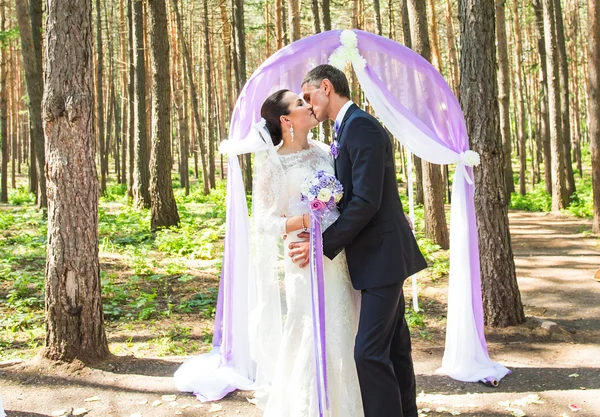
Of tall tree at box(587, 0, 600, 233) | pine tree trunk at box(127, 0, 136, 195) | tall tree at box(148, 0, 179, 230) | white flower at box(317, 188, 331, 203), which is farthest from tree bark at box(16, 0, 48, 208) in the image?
tall tree at box(587, 0, 600, 233)

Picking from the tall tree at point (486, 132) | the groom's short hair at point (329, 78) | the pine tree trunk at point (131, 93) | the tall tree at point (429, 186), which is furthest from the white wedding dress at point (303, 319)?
the pine tree trunk at point (131, 93)

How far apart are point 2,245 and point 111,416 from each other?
29.4 feet

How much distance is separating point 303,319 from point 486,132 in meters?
3.53

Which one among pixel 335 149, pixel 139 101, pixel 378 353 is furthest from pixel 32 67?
pixel 378 353

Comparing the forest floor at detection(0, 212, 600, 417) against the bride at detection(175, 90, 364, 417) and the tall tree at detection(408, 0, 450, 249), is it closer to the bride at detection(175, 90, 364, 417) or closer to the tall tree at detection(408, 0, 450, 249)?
the bride at detection(175, 90, 364, 417)

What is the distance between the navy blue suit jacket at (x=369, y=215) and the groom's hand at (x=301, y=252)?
0.55ft

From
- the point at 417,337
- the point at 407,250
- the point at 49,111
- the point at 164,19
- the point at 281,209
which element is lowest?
the point at 417,337

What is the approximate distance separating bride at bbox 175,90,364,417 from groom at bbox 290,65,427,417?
0.14m

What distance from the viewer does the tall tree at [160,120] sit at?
13.0 metres

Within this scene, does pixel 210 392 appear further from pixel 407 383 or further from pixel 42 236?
pixel 42 236

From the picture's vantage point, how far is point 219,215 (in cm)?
1666

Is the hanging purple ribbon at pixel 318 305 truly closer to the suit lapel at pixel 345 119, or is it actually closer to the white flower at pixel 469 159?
the suit lapel at pixel 345 119

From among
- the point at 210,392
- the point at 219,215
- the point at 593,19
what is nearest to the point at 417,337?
the point at 210,392

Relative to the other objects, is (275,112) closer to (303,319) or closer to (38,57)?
(303,319)
